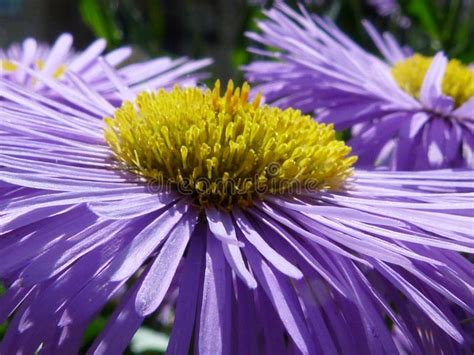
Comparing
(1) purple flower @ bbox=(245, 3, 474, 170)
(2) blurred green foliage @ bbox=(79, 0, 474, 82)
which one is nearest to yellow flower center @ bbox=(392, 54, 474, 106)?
(1) purple flower @ bbox=(245, 3, 474, 170)

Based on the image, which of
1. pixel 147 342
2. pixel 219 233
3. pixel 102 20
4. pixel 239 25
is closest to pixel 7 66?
pixel 102 20

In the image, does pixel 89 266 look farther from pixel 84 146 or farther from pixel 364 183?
pixel 364 183

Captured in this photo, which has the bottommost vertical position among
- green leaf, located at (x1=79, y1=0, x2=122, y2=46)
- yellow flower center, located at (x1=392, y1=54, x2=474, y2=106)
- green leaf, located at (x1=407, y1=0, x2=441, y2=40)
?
yellow flower center, located at (x1=392, y1=54, x2=474, y2=106)

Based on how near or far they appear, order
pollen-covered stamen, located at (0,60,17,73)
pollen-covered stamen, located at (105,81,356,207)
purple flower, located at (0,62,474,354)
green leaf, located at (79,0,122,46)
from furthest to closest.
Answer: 1. green leaf, located at (79,0,122,46)
2. pollen-covered stamen, located at (0,60,17,73)
3. pollen-covered stamen, located at (105,81,356,207)
4. purple flower, located at (0,62,474,354)

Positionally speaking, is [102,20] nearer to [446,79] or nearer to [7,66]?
[7,66]

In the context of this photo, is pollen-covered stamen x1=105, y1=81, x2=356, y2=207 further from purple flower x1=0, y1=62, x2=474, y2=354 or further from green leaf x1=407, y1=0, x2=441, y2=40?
green leaf x1=407, y1=0, x2=441, y2=40

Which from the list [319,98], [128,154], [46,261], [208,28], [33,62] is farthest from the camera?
[208,28]

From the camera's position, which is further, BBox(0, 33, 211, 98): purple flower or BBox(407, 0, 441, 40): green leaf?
BBox(407, 0, 441, 40): green leaf

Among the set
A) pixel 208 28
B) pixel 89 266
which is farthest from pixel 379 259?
pixel 208 28
